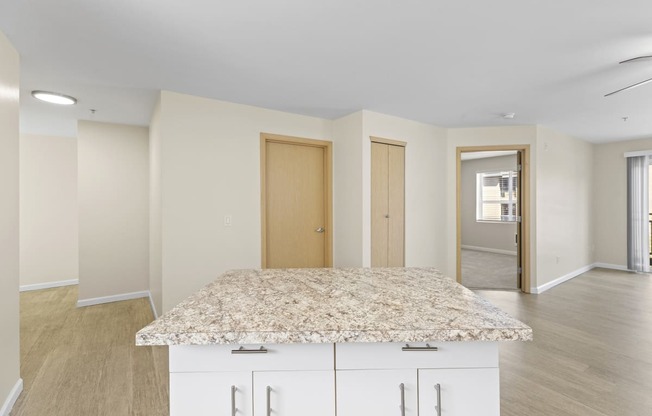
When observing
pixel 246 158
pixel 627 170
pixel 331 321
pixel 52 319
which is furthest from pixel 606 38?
pixel 52 319

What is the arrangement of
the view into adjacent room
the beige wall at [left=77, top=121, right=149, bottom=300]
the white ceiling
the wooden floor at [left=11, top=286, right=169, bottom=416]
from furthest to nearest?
the view into adjacent room
the beige wall at [left=77, top=121, right=149, bottom=300]
the wooden floor at [left=11, top=286, right=169, bottom=416]
the white ceiling

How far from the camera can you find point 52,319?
3.57 metres

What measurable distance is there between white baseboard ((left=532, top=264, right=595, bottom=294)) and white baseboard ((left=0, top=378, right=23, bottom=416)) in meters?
5.54

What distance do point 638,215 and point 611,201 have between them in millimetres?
456

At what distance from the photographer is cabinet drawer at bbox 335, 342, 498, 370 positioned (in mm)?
1089

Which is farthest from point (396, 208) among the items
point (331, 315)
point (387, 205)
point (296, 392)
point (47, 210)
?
point (47, 210)

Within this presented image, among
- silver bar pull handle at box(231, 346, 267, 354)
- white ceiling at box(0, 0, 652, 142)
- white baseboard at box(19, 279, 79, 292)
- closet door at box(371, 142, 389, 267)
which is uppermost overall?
white ceiling at box(0, 0, 652, 142)

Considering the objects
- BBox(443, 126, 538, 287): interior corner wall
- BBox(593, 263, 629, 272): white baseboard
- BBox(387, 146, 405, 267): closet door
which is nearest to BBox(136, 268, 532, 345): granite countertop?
BBox(387, 146, 405, 267): closet door

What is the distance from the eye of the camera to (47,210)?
194 inches

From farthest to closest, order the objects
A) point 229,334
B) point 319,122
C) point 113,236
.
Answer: point 113,236
point 319,122
point 229,334

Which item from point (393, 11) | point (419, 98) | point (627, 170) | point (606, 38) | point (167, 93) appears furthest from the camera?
point (627, 170)

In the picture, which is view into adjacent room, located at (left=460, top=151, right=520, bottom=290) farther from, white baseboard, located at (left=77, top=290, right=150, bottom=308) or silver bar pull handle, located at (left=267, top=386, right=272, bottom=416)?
silver bar pull handle, located at (left=267, top=386, right=272, bottom=416)

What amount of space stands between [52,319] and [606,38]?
578 centimetres

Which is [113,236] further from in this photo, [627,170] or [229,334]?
[627,170]
